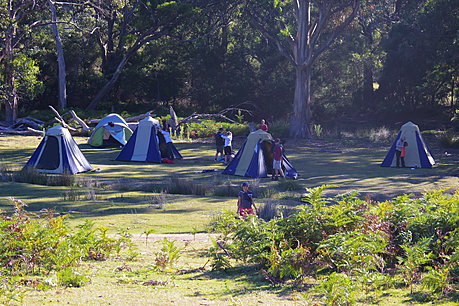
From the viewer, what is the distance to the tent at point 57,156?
70.9 ft

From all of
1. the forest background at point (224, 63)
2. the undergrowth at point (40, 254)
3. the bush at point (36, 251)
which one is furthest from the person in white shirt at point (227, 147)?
the bush at point (36, 251)

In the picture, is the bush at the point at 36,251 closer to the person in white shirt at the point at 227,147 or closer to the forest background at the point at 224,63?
the person in white shirt at the point at 227,147

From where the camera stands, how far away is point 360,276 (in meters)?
7.07

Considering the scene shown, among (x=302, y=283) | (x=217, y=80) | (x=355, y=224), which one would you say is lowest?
(x=302, y=283)

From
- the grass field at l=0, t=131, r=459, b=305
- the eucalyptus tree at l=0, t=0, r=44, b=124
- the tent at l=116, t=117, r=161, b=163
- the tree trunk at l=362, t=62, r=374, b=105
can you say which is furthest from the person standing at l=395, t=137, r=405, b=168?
the tree trunk at l=362, t=62, r=374, b=105

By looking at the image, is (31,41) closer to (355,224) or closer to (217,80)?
(217,80)

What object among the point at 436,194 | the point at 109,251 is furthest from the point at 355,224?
the point at 109,251

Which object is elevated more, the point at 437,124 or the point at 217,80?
the point at 217,80

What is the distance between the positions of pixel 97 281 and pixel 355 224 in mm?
3498

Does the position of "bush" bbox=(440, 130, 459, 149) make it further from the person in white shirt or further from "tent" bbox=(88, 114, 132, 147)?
"tent" bbox=(88, 114, 132, 147)

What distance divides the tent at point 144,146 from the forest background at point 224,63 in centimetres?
1574

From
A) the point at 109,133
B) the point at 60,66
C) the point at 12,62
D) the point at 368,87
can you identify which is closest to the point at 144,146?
the point at 109,133

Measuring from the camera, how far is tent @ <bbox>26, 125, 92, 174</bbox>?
70.9ft

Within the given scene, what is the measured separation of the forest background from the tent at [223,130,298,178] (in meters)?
19.0
